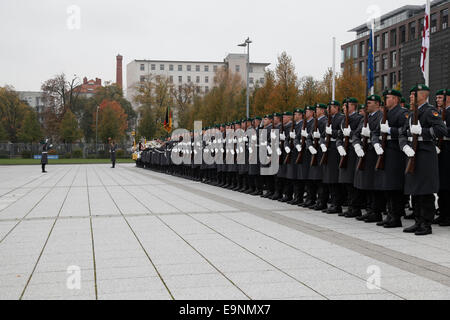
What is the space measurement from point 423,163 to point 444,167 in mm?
883

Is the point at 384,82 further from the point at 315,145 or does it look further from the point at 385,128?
the point at 385,128

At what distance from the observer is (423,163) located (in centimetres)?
788

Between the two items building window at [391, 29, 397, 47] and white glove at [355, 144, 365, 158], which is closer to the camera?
white glove at [355, 144, 365, 158]

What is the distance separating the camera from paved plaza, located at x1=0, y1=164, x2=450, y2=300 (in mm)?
4672

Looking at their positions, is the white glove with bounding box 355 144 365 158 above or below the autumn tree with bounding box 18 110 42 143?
below

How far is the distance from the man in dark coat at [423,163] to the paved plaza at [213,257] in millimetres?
426

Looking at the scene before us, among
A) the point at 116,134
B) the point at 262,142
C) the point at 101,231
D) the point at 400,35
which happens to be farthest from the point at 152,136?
the point at 101,231

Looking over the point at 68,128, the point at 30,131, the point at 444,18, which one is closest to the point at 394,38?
the point at 444,18

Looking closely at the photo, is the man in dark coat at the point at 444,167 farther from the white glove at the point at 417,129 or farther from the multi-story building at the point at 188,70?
the multi-story building at the point at 188,70

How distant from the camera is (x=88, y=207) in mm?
11711

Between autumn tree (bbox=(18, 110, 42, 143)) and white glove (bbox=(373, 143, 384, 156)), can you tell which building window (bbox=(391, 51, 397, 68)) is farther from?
white glove (bbox=(373, 143, 384, 156))

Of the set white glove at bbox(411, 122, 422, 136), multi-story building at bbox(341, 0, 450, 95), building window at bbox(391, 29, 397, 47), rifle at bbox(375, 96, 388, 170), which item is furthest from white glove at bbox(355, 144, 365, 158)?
building window at bbox(391, 29, 397, 47)

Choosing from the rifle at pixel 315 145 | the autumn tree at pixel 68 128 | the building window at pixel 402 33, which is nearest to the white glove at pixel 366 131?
the rifle at pixel 315 145

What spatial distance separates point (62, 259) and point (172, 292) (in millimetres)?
2092
